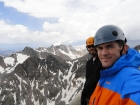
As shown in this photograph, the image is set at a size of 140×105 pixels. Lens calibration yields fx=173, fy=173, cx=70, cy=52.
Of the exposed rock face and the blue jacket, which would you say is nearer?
the blue jacket

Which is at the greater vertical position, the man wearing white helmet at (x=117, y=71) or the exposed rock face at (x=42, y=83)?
the man wearing white helmet at (x=117, y=71)

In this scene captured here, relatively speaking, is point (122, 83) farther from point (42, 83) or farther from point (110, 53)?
point (42, 83)

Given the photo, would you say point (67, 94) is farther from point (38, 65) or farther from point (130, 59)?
point (130, 59)

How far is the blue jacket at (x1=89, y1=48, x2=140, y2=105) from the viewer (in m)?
3.69

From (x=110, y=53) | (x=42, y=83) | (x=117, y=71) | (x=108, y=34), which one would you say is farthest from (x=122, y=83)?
(x=42, y=83)

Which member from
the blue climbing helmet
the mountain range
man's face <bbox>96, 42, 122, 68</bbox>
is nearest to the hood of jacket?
man's face <bbox>96, 42, 122, 68</bbox>

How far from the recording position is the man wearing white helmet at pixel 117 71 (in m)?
3.78

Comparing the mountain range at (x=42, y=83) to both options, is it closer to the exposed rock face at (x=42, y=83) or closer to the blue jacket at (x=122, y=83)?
the exposed rock face at (x=42, y=83)

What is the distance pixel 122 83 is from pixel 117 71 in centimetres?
50

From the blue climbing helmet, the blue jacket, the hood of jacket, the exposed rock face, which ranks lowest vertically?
the exposed rock face

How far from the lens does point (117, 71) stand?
184 inches

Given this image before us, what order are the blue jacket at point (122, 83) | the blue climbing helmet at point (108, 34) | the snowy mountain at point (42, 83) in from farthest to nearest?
the snowy mountain at point (42, 83)
the blue climbing helmet at point (108, 34)
the blue jacket at point (122, 83)

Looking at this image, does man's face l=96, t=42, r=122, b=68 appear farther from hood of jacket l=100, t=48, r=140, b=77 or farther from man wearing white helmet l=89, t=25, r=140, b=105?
hood of jacket l=100, t=48, r=140, b=77

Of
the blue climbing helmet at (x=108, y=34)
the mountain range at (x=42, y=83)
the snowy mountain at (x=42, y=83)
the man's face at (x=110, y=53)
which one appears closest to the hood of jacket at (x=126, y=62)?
the man's face at (x=110, y=53)
